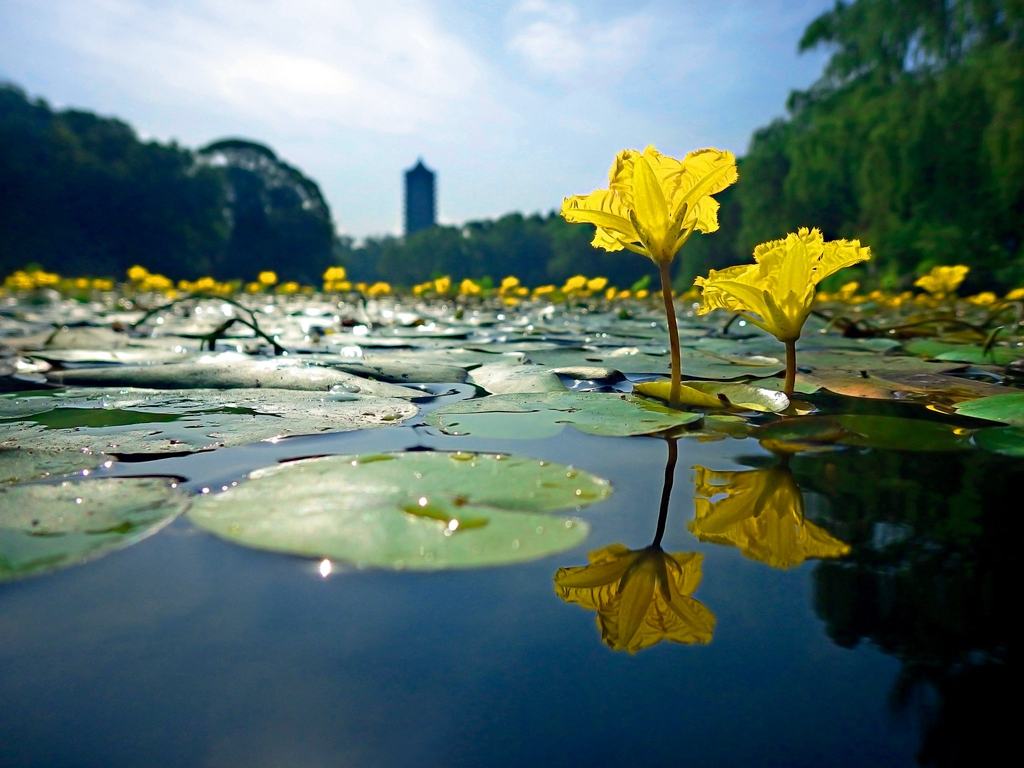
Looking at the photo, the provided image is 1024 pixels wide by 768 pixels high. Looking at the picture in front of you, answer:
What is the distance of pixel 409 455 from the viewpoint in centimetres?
68

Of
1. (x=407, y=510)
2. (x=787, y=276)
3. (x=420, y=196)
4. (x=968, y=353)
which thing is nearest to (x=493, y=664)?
(x=407, y=510)

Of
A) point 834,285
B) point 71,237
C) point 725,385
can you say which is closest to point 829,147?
point 834,285

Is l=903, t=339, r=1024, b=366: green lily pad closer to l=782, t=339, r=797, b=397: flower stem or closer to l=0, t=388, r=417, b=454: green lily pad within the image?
l=782, t=339, r=797, b=397: flower stem

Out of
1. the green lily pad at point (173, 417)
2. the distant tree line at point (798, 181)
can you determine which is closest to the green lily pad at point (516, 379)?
the green lily pad at point (173, 417)

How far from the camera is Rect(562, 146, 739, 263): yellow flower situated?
0.89m

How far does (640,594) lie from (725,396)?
702 millimetres

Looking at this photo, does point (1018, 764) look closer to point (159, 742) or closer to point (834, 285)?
point (159, 742)

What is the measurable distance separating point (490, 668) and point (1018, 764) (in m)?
0.24

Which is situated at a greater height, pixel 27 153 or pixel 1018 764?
pixel 27 153

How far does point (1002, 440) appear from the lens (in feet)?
2.55

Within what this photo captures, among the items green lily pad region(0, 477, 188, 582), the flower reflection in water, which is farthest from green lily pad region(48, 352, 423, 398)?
the flower reflection in water

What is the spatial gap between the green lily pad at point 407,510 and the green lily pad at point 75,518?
41 mm

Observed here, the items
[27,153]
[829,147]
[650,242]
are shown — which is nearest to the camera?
[650,242]

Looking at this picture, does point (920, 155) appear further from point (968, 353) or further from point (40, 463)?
point (40, 463)
